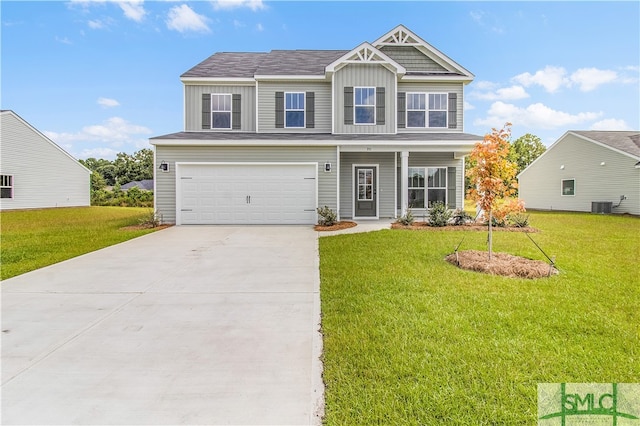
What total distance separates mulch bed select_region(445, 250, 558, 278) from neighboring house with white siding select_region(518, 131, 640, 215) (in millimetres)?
15922

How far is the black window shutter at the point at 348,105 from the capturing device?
539 inches

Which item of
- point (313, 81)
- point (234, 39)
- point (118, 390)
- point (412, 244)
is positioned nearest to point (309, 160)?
point (313, 81)

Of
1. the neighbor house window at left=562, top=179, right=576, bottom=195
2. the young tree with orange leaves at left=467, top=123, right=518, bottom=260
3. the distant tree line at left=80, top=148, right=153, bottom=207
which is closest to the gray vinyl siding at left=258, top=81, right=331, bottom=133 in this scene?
the young tree with orange leaves at left=467, top=123, right=518, bottom=260

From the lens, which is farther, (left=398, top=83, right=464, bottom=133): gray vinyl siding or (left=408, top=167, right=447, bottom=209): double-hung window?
(left=408, top=167, right=447, bottom=209): double-hung window

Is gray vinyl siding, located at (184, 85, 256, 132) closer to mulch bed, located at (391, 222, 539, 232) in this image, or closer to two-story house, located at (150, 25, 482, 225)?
two-story house, located at (150, 25, 482, 225)

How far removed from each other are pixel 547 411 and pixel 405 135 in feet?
40.5

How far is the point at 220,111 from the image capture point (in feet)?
47.8

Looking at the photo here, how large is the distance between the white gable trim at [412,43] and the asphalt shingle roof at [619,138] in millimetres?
10965

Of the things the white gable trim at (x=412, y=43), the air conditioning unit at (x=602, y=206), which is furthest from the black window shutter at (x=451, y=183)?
the air conditioning unit at (x=602, y=206)

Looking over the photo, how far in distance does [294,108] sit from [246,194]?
4.54m

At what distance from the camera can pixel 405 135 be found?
13602mm

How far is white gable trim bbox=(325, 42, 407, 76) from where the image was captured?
13336mm

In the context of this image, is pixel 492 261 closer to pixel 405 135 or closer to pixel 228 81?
pixel 405 135

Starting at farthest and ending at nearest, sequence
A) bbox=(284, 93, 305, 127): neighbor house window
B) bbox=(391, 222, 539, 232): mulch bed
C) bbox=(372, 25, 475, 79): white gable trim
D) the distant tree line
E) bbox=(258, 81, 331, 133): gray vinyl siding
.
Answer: the distant tree line < bbox=(372, 25, 475, 79): white gable trim < bbox=(284, 93, 305, 127): neighbor house window < bbox=(258, 81, 331, 133): gray vinyl siding < bbox=(391, 222, 539, 232): mulch bed
